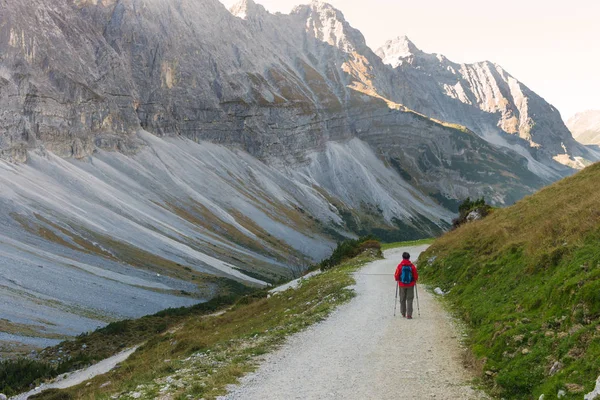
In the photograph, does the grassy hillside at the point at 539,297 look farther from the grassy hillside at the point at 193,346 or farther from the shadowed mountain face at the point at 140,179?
the shadowed mountain face at the point at 140,179

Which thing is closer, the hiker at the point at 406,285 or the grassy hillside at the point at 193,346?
the grassy hillside at the point at 193,346

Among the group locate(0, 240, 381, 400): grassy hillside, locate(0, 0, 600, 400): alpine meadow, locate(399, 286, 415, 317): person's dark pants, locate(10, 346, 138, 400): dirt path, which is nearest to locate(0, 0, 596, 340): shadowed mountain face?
locate(0, 0, 600, 400): alpine meadow

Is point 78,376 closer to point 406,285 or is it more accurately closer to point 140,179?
point 406,285

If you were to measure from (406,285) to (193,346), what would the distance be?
9450 mm

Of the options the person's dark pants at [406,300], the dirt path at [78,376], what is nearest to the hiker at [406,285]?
the person's dark pants at [406,300]

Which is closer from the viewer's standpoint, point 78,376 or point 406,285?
point 406,285

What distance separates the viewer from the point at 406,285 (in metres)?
19.1

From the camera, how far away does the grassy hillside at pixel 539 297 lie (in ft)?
30.6

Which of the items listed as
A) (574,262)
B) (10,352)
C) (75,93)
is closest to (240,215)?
(75,93)

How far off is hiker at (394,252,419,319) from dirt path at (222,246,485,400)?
466mm

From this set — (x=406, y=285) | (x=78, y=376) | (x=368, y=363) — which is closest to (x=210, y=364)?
(x=368, y=363)

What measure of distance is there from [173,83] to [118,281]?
127263 mm

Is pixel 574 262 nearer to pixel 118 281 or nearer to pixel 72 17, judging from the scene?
pixel 118 281

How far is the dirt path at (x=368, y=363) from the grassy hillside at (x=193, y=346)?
858mm
